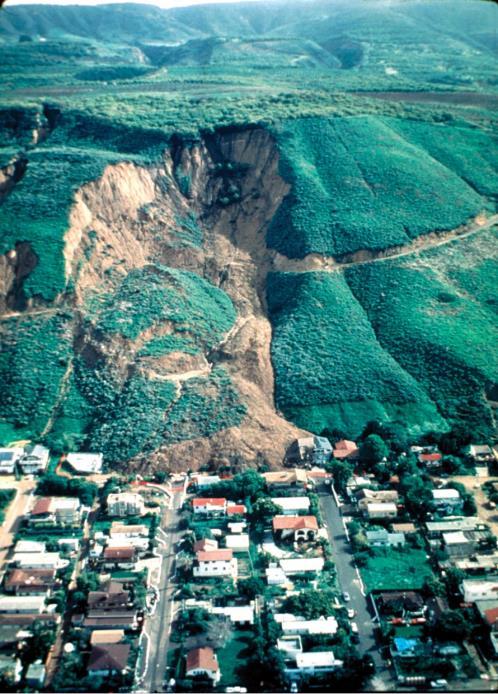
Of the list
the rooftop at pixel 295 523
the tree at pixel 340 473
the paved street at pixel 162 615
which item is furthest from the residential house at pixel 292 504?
the paved street at pixel 162 615

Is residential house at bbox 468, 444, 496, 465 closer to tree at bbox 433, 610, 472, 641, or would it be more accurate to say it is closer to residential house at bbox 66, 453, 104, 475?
tree at bbox 433, 610, 472, 641

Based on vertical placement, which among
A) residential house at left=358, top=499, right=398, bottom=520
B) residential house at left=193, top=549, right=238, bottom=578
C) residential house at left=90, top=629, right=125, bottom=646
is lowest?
residential house at left=90, top=629, right=125, bottom=646

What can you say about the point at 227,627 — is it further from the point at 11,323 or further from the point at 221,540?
the point at 11,323

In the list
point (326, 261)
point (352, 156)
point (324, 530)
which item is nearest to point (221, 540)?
point (324, 530)

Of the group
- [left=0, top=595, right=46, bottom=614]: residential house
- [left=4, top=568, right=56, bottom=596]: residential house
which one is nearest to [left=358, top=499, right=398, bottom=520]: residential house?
[left=4, top=568, right=56, bottom=596]: residential house

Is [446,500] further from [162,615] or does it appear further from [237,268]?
[237,268]

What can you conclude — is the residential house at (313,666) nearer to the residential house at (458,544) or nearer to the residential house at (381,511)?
the residential house at (458,544)
